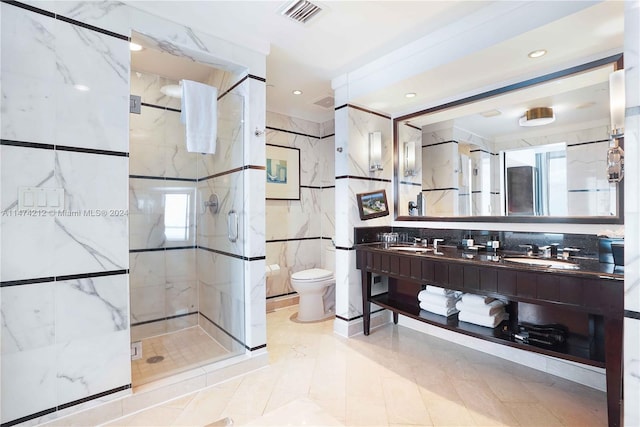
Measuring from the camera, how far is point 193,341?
2.70 metres

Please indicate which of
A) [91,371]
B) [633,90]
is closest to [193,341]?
[91,371]

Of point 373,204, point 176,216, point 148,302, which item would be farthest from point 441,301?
point 148,302

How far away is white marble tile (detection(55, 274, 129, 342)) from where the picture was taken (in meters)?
1.67

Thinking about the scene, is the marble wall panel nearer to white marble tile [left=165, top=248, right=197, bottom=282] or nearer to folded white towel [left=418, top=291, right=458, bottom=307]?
white marble tile [left=165, top=248, right=197, bottom=282]

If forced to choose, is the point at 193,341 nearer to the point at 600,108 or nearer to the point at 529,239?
the point at 529,239

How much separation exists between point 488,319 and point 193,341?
234 centimetres

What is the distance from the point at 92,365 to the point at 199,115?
5.60 ft

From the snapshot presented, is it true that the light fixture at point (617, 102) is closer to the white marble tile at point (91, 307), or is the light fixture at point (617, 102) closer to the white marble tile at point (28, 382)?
the white marble tile at point (91, 307)

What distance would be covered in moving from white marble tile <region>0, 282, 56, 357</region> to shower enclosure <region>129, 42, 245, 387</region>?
0.66 metres

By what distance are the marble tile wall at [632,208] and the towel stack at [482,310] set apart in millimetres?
1082

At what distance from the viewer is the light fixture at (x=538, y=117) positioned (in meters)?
2.32

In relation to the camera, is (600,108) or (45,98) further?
(600,108)

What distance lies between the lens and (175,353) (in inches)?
97.0

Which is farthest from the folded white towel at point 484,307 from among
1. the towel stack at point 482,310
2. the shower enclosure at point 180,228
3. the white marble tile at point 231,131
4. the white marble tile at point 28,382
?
the white marble tile at point 28,382
